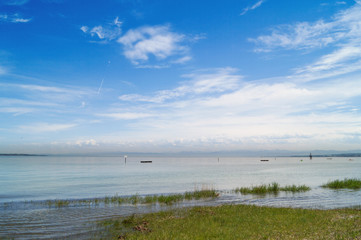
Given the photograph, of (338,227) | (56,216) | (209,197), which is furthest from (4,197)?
(338,227)

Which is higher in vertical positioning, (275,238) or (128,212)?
(275,238)

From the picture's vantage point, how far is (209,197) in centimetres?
3856

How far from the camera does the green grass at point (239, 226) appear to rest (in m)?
15.5

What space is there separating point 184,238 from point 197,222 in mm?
4531

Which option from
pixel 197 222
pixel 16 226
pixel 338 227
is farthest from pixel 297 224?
pixel 16 226

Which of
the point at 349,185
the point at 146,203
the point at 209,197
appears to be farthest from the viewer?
the point at 349,185

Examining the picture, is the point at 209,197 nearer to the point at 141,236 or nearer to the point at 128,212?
the point at 128,212

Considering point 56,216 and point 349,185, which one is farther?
point 349,185

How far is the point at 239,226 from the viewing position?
17.9m

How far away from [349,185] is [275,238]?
135 ft

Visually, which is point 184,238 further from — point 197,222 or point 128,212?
point 128,212

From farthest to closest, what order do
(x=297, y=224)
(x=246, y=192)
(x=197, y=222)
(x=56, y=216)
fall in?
(x=246, y=192), (x=56, y=216), (x=197, y=222), (x=297, y=224)

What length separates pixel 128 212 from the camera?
2784cm

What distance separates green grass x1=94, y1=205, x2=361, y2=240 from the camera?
15461mm
